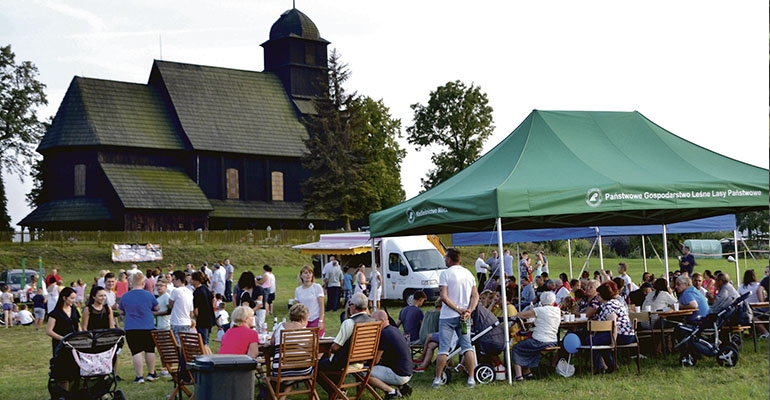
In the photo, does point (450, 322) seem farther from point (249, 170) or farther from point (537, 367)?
point (249, 170)

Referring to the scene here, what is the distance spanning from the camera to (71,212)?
50438 millimetres

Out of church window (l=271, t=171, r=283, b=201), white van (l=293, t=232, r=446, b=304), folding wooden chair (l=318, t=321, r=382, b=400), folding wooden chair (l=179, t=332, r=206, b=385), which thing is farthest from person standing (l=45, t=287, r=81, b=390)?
church window (l=271, t=171, r=283, b=201)

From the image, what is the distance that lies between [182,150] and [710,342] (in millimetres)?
46632

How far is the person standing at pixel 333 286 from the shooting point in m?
26.1

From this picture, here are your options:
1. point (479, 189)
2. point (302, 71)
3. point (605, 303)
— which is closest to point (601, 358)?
point (605, 303)

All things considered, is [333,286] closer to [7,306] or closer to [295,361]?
[7,306]

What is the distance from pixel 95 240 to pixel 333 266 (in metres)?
23.9

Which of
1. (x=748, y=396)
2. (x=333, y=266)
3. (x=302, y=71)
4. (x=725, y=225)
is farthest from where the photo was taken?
(x=302, y=71)

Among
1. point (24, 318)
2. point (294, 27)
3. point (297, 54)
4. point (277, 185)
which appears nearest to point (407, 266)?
point (24, 318)

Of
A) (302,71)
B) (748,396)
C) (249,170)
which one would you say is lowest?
(748,396)

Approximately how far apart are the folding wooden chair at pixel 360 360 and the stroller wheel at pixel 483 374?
5.75 feet

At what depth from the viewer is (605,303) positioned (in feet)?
37.4

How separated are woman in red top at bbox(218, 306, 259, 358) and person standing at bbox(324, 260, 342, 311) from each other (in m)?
16.3

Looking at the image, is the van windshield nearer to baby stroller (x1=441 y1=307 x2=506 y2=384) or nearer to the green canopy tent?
the green canopy tent
